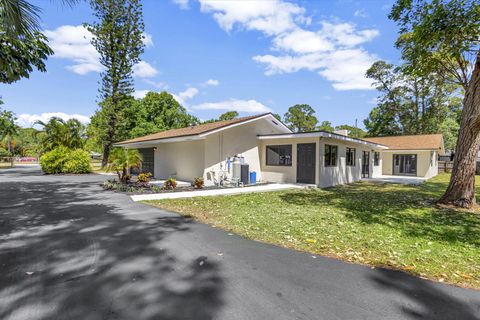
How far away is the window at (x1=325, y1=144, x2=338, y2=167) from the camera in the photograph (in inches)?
574

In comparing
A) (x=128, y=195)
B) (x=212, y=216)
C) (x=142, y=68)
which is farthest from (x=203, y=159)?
(x=142, y=68)

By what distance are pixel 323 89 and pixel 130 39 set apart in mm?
19759

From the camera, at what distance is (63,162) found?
67.7 feet

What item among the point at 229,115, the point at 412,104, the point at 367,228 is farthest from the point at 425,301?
the point at 229,115

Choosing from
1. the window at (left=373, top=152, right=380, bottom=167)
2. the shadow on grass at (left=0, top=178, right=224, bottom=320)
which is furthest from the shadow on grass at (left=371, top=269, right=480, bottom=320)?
the window at (left=373, top=152, right=380, bottom=167)

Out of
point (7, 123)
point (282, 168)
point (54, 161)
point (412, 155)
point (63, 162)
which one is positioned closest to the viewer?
point (282, 168)

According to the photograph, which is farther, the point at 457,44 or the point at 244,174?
the point at 244,174

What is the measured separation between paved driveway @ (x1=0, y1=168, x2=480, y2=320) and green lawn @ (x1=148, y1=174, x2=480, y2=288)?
511 millimetres

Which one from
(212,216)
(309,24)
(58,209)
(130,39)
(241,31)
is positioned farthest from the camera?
(130,39)

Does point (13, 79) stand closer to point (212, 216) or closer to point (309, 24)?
point (212, 216)

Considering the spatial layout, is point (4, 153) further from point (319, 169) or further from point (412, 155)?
point (412, 155)

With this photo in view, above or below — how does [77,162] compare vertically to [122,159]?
below

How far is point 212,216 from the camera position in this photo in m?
6.86

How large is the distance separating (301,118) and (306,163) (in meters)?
46.8
